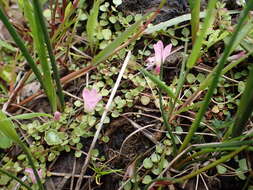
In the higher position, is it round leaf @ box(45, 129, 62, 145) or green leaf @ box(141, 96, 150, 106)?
green leaf @ box(141, 96, 150, 106)

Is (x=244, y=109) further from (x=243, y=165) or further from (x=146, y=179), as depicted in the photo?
(x=146, y=179)

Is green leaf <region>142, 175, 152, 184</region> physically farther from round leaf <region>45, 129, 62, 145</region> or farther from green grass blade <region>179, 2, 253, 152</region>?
round leaf <region>45, 129, 62, 145</region>

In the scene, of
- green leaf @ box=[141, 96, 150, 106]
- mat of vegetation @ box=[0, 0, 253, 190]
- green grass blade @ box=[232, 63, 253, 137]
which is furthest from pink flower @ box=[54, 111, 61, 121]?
green grass blade @ box=[232, 63, 253, 137]

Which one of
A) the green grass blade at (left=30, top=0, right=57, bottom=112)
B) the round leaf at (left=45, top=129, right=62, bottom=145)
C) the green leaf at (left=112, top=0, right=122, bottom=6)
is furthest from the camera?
the green leaf at (left=112, top=0, right=122, bottom=6)

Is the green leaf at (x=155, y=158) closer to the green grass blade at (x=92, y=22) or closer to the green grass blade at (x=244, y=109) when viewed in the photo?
the green grass blade at (x=244, y=109)

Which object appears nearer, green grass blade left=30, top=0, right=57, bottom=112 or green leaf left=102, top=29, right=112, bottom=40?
green grass blade left=30, top=0, right=57, bottom=112

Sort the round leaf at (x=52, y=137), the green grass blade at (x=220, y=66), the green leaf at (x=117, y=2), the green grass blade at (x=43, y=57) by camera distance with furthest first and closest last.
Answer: the green leaf at (x=117, y=2) < the round leaf at (x=52, y=137) < the green grass blade at (x=43, y=57) < the green grass blade at (x=220, y=66)

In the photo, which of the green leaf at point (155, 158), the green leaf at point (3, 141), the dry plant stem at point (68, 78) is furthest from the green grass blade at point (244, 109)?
the green leaf at point (3, 141)

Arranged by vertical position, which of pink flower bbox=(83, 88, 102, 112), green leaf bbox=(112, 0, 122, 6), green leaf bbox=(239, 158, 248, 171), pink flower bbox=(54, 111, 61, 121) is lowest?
green leaf bbox=(239, 158, 248, 171)
